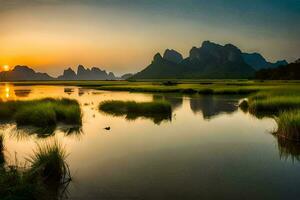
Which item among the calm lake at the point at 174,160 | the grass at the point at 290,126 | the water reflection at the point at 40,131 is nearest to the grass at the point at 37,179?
the calm lake at the point at 174,160

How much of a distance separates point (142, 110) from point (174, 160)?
1999 cm

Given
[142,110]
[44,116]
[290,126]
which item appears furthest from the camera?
[142,110]

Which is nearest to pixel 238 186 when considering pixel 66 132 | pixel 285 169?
pixel 285 169

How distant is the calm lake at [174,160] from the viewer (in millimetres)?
11773

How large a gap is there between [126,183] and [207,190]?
9.76 feet

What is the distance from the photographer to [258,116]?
32.6 m

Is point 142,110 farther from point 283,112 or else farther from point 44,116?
point 283,112

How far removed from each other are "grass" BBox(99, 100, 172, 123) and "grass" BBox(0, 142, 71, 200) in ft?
60.2

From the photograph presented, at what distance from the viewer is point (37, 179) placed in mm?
10961

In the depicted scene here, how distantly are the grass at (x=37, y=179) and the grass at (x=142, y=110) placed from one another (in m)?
18.4

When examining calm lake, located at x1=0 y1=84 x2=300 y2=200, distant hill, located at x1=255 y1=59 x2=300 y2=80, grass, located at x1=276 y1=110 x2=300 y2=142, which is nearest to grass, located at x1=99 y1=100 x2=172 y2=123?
calm lake, located at x1=0 y1=84 x2=300 y2=200

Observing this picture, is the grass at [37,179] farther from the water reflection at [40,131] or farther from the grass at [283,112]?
the grass at [283,112]

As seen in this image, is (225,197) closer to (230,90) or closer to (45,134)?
(45,134)

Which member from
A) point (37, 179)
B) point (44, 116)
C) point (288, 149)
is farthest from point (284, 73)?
point (37, 179)
